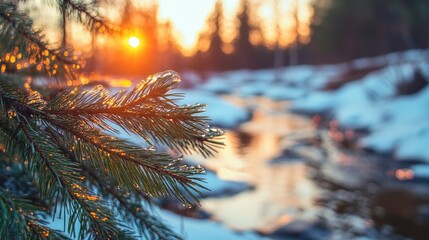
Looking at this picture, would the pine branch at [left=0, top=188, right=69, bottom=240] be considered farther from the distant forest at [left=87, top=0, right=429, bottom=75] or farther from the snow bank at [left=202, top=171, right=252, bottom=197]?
the distant forest at [left=87, top=0, right=429, bottom=75]

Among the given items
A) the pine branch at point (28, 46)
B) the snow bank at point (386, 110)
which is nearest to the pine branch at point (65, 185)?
the pine branch at point (28, 46)

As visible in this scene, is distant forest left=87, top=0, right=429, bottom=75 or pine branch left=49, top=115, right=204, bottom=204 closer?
pine branch left=49, top=115, right=204, bottom=204

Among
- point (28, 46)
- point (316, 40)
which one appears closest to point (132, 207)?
point (28, 46)

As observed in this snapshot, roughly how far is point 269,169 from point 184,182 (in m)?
9.79

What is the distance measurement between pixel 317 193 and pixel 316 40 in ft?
116

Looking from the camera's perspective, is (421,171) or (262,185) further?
(421,171)

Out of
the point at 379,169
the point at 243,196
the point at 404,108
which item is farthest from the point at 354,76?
the point at 243,196

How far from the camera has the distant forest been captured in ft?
85.4

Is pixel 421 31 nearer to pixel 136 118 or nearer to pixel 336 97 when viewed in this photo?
pixel 336 97

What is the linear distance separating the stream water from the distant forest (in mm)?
7078

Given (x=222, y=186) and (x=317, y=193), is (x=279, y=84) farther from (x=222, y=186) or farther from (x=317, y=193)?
(x=222, y=186)

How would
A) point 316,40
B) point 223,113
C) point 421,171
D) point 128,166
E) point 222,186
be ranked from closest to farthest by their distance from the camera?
1. point 128,166
2. point 222,186
3. point 421,171
4. point 223,113
5. point 316,40

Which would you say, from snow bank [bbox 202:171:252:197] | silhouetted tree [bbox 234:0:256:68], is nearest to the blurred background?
snow bank [bbox 202:171:252:197]

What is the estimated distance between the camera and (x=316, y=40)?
4119 centimetres
